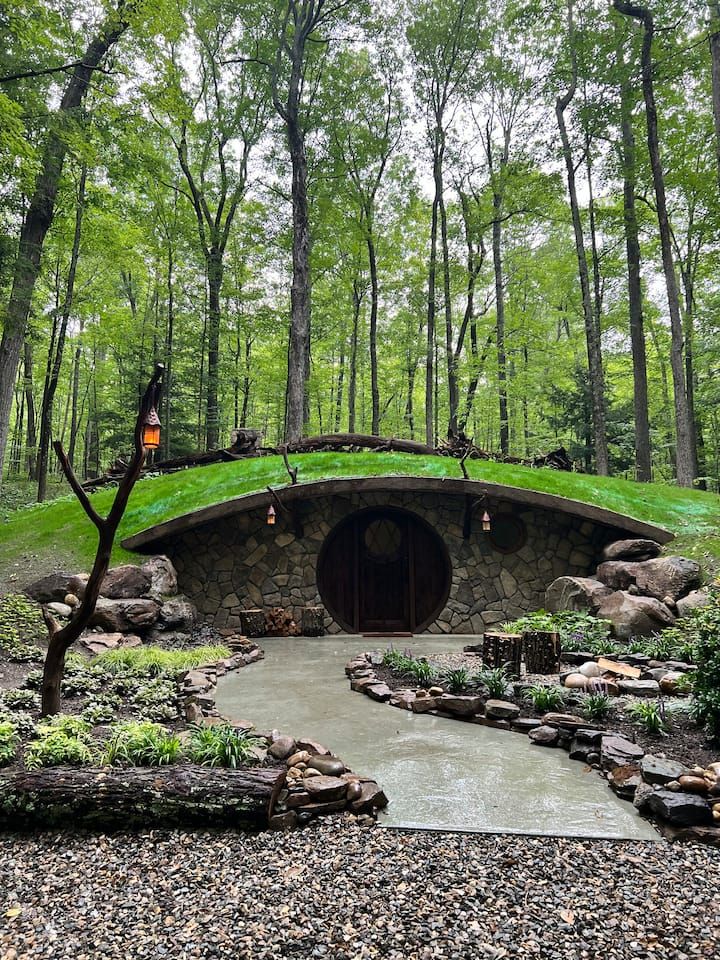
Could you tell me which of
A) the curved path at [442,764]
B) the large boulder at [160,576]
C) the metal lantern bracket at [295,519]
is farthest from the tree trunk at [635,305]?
the large boulder at [160,576]

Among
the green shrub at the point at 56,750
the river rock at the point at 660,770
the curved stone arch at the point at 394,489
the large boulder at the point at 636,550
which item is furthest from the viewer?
the curved stone arch at the point at 394,489

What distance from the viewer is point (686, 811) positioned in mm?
2746

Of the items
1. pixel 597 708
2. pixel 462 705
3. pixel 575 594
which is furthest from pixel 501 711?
pixel 575 594

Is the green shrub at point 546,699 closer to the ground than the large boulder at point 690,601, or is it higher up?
closer to the ground

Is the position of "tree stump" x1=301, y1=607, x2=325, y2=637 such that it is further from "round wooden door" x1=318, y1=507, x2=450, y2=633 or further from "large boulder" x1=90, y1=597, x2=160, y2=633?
"large boulder" x1=90, y1=597, x2=160, y2=633

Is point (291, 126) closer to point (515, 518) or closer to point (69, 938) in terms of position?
point (515, 518)

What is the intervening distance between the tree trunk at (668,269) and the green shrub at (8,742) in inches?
466

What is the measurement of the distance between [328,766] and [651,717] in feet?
7.72

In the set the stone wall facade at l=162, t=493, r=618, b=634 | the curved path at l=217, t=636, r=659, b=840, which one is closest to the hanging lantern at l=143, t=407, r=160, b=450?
the curved path at l=217, t=636, r=659, b=840

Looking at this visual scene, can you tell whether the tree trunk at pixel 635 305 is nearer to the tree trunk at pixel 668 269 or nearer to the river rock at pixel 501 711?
the tree trunk at pixel 668 269

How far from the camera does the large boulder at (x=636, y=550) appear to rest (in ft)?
27.9

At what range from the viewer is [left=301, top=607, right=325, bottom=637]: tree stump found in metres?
9.09

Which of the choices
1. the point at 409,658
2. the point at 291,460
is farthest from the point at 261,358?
the point at 409,658

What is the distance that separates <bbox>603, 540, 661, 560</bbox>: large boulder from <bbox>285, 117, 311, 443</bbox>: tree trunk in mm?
6955
